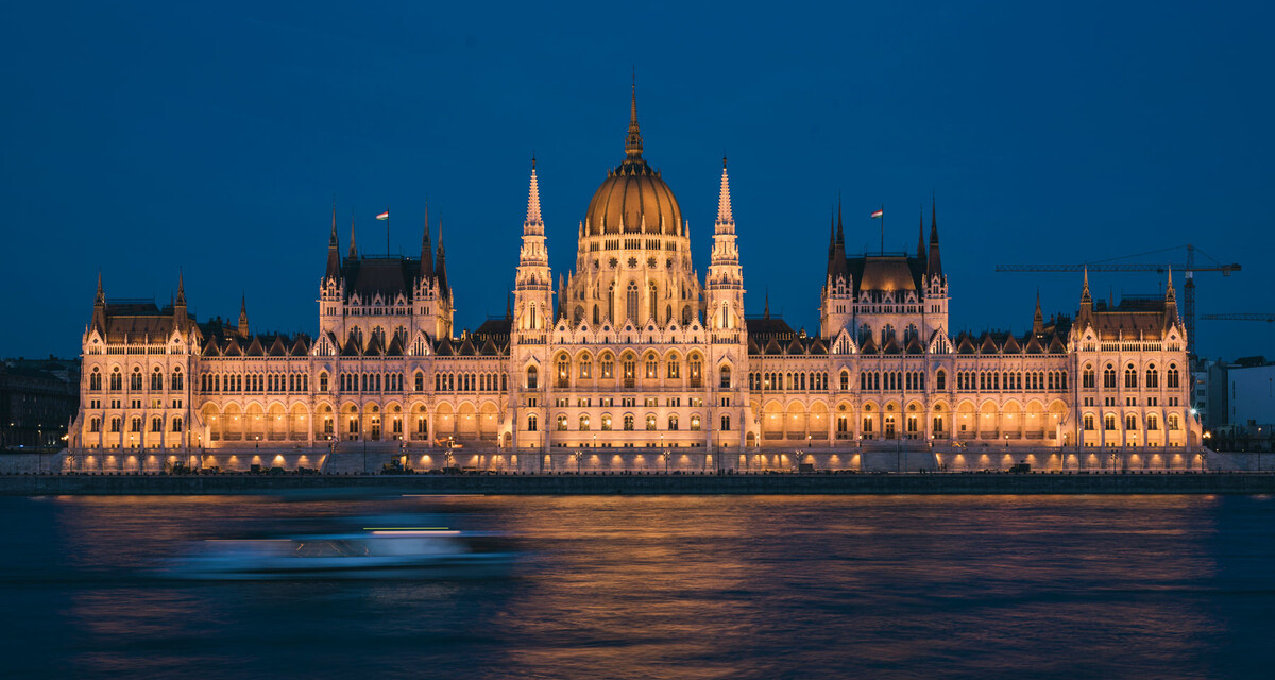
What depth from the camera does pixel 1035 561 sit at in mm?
69938

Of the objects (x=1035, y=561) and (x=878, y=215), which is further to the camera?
(x=878, y=215)

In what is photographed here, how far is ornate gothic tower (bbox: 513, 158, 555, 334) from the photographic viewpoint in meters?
146

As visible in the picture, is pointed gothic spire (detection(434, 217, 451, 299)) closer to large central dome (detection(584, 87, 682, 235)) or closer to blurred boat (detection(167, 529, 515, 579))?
large central dome (detection(584, 87, 682, 235))

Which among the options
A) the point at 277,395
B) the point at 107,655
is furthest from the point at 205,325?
the point at 107,655

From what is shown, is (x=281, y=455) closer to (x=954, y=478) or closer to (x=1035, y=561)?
(x=954, y=478)

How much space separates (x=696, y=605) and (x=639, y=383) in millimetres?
89829

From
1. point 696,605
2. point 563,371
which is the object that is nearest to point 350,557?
point 696,605

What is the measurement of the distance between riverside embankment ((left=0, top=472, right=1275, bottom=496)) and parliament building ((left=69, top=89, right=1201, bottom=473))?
12.1m

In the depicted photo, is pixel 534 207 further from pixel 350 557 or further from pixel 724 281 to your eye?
pixel 350 557

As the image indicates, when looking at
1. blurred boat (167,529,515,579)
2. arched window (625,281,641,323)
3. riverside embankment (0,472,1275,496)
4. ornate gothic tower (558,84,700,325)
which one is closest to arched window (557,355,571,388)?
ornate gothic tower (558,84,700,325)

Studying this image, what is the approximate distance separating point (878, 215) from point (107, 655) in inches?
4606

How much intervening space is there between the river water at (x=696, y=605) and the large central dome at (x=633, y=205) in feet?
216

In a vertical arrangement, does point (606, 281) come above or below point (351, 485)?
above

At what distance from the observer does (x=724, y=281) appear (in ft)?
481
